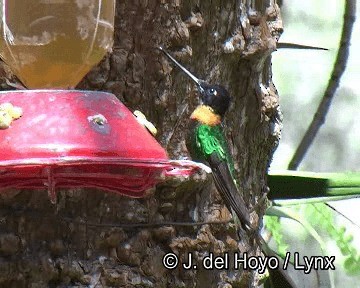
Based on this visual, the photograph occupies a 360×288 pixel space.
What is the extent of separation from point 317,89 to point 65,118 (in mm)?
4877

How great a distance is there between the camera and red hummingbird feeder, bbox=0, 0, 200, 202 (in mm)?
1562

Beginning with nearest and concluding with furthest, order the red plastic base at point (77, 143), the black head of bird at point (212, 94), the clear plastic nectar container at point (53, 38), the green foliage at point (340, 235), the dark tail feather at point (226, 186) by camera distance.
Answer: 1. the red plastic base at point (77, 143)
2. the clear plastic nectar container at point (53, 38)
3. the dark tail feather at point (226, 186)
4. the black head of bird at point (212, 94)
5. the green foliage at point (340, 235)

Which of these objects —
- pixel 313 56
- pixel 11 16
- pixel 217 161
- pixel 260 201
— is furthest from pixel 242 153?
pixel 313 56

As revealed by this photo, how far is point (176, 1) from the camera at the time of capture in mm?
2564

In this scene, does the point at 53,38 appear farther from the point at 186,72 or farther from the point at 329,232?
the point at 329,232

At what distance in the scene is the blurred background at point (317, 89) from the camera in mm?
6160

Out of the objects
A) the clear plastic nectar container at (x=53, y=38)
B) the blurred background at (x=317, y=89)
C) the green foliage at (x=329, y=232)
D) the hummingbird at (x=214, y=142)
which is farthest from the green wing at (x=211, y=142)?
the blurred background at (x=317, y=89)

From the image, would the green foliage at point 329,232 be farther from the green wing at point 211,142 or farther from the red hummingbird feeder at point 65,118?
the red hummingbird feeder at point 65,118

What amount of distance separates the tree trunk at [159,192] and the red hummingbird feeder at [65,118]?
15.4 inches

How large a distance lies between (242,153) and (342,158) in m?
3.76

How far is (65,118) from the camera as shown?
1.64m

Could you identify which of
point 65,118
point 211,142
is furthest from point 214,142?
point 65,118

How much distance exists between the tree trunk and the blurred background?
3230 mm

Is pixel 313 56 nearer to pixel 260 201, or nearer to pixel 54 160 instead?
pixel 260 201
